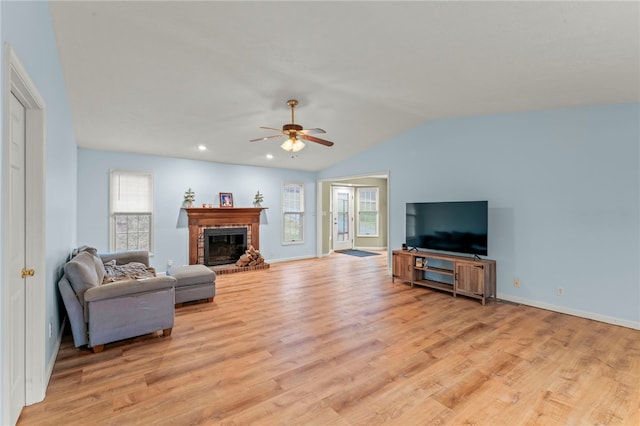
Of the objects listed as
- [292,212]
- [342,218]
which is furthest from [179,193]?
[342,218]

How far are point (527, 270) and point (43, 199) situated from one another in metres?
5.42

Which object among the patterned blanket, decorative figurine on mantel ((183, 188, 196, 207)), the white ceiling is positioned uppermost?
the white ceiling

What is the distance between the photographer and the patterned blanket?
3.96 meters

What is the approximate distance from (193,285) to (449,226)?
3950mm

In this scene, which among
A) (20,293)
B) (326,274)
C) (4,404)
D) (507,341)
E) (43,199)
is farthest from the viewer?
(326,274)

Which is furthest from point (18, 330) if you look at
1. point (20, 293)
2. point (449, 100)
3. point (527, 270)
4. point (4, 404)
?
point (527, 270)

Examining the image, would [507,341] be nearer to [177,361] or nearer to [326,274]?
[177,361]

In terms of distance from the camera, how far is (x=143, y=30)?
2.63m

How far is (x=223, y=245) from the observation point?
6.94 metres

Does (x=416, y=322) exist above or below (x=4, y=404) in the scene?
below

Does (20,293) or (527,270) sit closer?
(20,293)

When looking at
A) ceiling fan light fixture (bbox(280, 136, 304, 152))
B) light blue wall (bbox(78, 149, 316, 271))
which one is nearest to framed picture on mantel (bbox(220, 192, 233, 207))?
light blue wall (bbox(78, 149, 316, 271))

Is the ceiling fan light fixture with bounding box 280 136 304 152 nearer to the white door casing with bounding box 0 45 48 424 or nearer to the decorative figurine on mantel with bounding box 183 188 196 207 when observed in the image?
the white door casing with bounding box 0 45 48 424

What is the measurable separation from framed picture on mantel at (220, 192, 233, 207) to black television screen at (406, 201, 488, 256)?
3.94 meters
